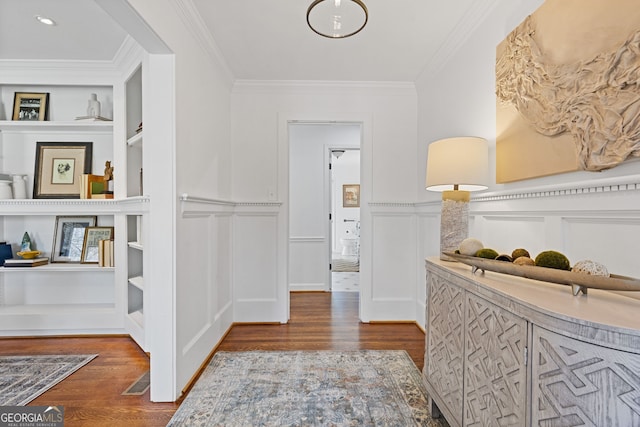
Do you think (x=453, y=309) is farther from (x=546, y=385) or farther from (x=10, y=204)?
(x=10, y=204)

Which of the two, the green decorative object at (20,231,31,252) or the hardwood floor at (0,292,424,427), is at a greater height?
the green decorative object at (20,231,31,252)

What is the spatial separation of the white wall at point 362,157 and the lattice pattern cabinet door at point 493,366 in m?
1.89

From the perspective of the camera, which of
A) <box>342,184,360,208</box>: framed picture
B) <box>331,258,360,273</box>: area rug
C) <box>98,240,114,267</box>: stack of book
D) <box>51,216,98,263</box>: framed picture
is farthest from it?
<box>342,184,360,208</box>: framed picture

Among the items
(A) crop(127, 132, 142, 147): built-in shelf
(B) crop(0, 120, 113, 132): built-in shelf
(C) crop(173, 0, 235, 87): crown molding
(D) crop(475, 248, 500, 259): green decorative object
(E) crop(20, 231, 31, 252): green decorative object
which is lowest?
(E) crop(20, 231, 31, 252): green decorative object

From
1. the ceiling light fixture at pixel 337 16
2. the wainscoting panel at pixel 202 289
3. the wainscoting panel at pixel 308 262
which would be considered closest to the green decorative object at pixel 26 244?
the wainscoting panel at pixel 202 289

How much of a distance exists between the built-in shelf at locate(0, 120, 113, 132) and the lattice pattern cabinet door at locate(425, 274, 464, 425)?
2985 mm

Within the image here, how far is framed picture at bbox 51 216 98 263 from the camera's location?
2861 millimetres

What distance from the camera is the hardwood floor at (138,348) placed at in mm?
1742

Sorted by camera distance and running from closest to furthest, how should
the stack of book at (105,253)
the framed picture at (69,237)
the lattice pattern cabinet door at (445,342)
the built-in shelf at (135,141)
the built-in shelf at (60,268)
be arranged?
the lattice pattern cabinet door at (445,342) < the built-in shelf at (135,141) < the built-in shelf at (60,268) < the stack of book at (105,253) < the framed picture at (69,237)

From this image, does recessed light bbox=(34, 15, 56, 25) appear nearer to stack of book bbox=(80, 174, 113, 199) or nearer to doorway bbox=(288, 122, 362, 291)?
stack of book bbox=(80, 174, 113, 199)

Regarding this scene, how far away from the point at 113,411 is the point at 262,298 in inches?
60.3

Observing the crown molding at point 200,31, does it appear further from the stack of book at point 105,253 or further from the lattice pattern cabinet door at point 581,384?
the lattice pattern cabinet door at point 581,384

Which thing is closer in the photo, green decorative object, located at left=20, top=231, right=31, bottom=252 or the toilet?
green decorative object, located at left=20, top=231, right=31, bottom=252

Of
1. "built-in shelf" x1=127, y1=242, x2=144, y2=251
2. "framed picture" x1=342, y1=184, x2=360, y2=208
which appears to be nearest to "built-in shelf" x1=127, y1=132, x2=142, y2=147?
"built-in shelf" x1=127, y1=242, x2=144, y2=251
